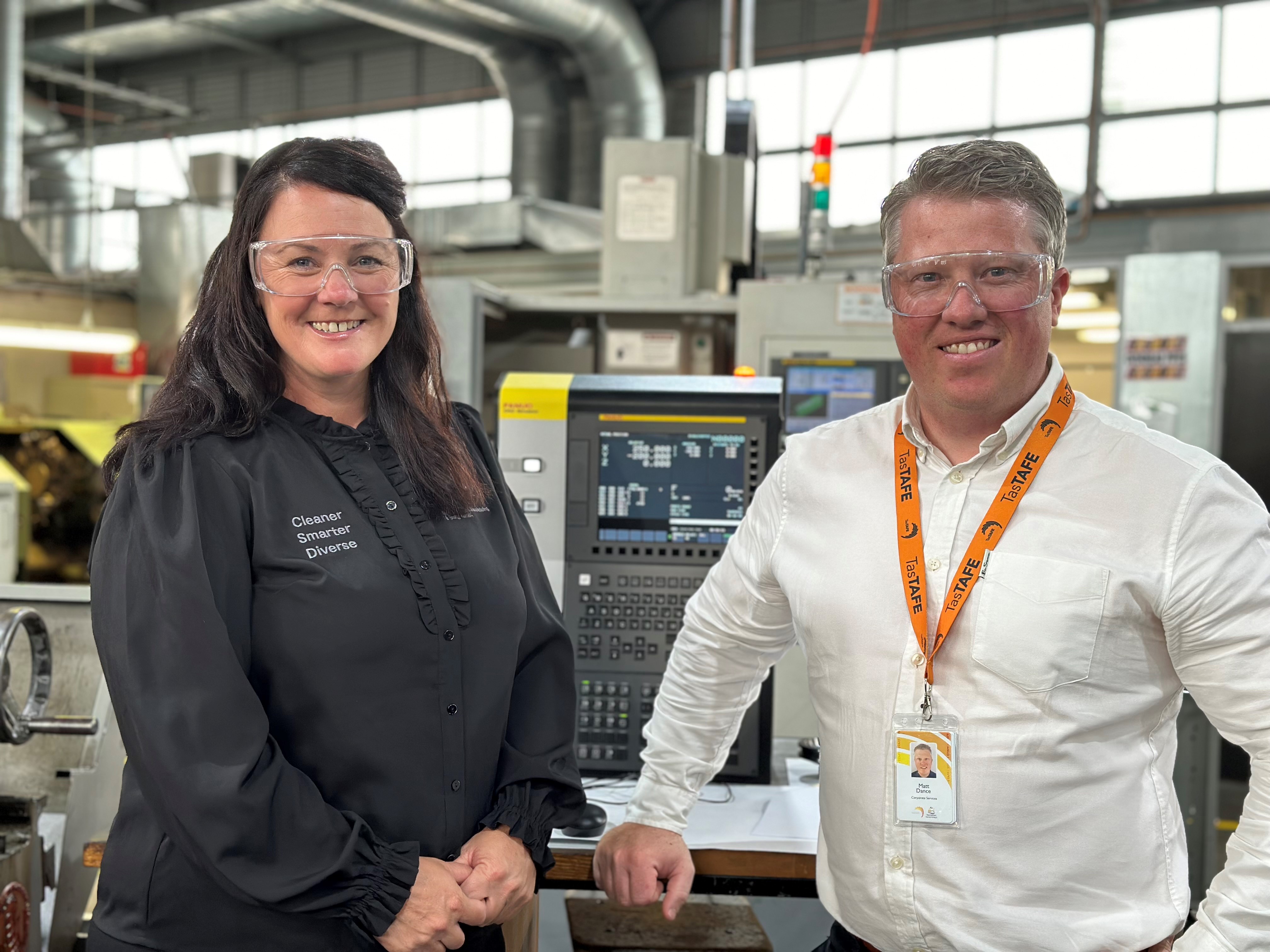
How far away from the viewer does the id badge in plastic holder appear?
1210 millimetres

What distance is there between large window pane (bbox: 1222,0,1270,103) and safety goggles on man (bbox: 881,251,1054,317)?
7.77m

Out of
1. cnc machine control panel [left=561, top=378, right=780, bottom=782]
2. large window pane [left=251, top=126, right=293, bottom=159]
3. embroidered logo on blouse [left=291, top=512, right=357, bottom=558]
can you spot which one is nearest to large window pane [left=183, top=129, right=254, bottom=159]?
large window pane [left=251, top=126, right=293, bottom=159]

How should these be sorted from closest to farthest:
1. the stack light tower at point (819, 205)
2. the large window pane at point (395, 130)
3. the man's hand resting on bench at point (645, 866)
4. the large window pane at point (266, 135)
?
the man's hand resting on bench at point (645, 866) < the stack light tower at point (819, 205) < the large window pane at point (395, 130) < the large window pane at point (266, 135)

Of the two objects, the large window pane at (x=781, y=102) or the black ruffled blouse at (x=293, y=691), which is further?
the large window pane at (x=781, y=102)

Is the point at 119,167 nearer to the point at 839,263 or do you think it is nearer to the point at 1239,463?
A: the point at 839,263

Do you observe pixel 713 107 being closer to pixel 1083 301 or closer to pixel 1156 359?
pixel 1083 301

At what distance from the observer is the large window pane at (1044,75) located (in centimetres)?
822

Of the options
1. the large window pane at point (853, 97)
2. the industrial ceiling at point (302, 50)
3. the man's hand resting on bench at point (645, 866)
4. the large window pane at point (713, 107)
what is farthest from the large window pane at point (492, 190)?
the man's hand resting on bench at point (645, 866)

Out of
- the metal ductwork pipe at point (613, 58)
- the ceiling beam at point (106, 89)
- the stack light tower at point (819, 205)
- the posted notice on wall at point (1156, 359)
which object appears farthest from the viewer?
the ceiling beam at point (106, 89)

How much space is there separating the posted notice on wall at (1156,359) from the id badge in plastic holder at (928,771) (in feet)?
17.9

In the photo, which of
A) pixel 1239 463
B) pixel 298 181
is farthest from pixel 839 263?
pixel 298 181

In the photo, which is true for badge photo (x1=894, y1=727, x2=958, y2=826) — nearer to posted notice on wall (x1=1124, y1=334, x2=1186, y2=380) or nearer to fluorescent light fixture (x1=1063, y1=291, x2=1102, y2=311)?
→ posted notice on wall (x1=1124, y1=334, x2=1186, y2=380)

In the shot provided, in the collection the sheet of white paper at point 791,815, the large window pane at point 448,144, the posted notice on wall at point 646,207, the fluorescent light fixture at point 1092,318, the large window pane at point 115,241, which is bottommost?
the sheet of white paper at point 791,815

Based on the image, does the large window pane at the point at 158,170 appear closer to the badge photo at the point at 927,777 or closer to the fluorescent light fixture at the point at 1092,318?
the fluorescent light fixture at the point at 1092,318
